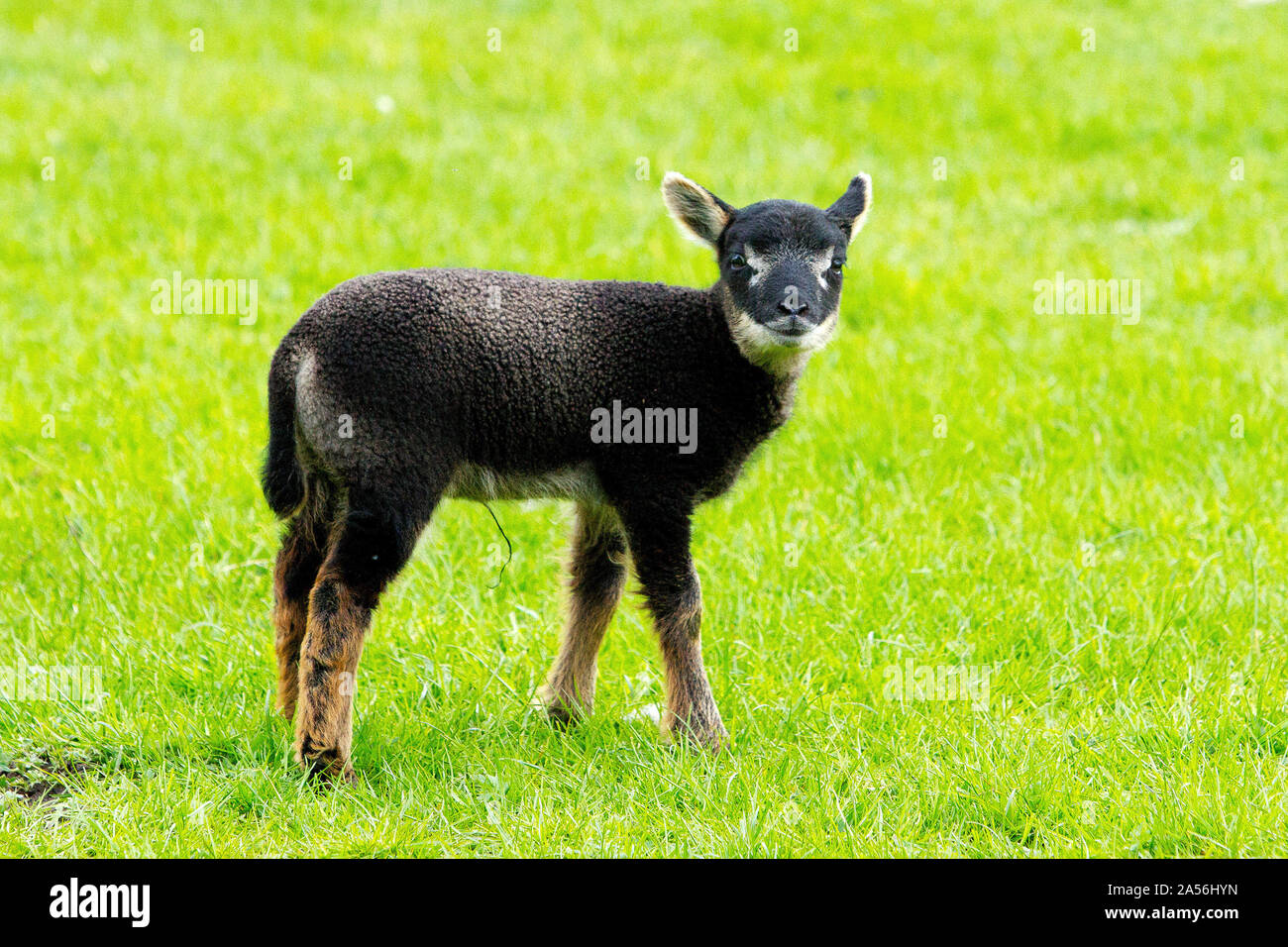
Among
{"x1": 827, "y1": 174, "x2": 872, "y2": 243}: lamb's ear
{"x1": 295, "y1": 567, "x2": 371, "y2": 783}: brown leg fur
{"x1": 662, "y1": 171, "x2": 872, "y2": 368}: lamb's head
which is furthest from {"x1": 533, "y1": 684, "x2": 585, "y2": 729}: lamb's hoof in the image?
{"x1": 827, "y1": 174, "x2": 872, "y2": 243}: lamb's ear

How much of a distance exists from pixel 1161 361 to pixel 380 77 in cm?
685

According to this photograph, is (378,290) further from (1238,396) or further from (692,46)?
(692,46)

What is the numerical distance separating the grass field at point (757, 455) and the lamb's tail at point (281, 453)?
1.51ft

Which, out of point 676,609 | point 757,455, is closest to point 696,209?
point 757,455

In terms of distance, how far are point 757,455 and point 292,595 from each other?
1.67 meters

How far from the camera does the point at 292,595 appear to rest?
4652 millimetres

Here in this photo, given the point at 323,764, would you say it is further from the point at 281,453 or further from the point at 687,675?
the point at 687,675

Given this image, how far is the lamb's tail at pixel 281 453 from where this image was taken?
443 centimetres

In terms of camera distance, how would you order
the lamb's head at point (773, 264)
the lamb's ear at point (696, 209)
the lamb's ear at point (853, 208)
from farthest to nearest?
1. the lamb's ear at point (853, 208)
2. the lamb's ear at point (696, 209)
3. the lamb's head at point (773, 264)

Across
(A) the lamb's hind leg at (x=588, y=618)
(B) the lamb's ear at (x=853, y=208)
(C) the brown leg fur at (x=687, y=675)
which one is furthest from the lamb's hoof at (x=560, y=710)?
(B) the lamb's ear at (x=853, y=208)

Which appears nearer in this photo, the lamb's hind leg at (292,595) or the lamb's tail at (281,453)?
the lamb's tail at (281,453)

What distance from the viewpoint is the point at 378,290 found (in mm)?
4379

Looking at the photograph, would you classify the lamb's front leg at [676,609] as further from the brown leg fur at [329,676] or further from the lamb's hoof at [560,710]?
the brown leg fur at [329,676]

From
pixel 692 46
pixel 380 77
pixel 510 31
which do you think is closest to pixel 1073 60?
pixel 692 46
